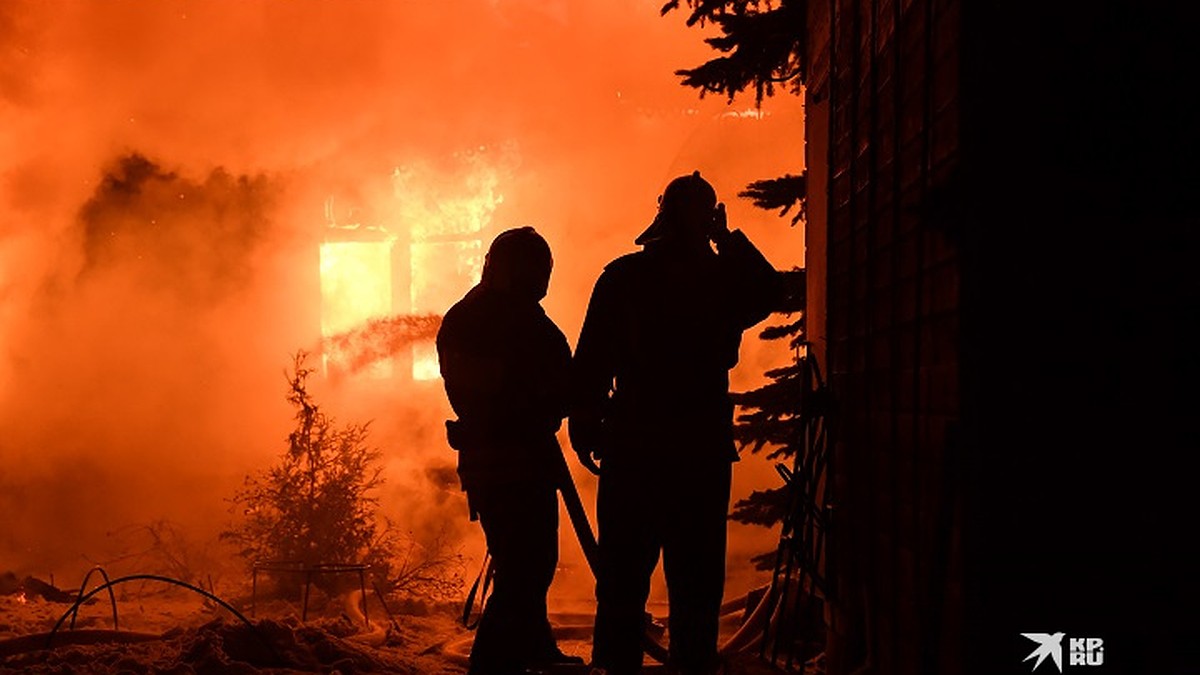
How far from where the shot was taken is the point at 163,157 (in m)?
19.3

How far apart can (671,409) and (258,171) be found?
608 inches

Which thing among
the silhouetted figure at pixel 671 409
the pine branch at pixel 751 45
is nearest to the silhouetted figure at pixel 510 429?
the silhouetted figure at pixel 671 409

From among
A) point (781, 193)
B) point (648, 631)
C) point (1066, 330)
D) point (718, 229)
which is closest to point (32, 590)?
point (648, 631)

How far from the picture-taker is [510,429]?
545cm

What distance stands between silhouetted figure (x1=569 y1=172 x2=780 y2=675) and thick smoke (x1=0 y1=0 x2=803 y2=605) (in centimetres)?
1104

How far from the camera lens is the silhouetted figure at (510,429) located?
17.7 feet

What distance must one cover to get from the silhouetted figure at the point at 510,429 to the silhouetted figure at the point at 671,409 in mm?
449

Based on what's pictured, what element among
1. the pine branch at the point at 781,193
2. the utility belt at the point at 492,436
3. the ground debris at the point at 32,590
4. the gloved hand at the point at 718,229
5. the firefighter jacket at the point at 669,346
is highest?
the pine branch at the point at 781,193

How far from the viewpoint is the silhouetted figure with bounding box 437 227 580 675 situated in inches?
212

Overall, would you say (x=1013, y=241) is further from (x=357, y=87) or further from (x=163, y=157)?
(x=163, y=157)

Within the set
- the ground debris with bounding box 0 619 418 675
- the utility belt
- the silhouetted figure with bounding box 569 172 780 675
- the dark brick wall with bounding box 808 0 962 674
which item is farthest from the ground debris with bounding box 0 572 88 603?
the dark brick wall with bounding box 808 0 962 674

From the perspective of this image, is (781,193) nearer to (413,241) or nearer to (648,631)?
(648,631)

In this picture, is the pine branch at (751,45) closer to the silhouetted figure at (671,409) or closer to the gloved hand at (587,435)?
the silhouetted figure at (671,409)

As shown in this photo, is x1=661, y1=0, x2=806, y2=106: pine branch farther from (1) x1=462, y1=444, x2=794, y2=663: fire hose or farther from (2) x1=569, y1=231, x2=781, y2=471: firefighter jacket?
(2) x1=569, y1=231, x2=781, y2=471: firefighter jacket
